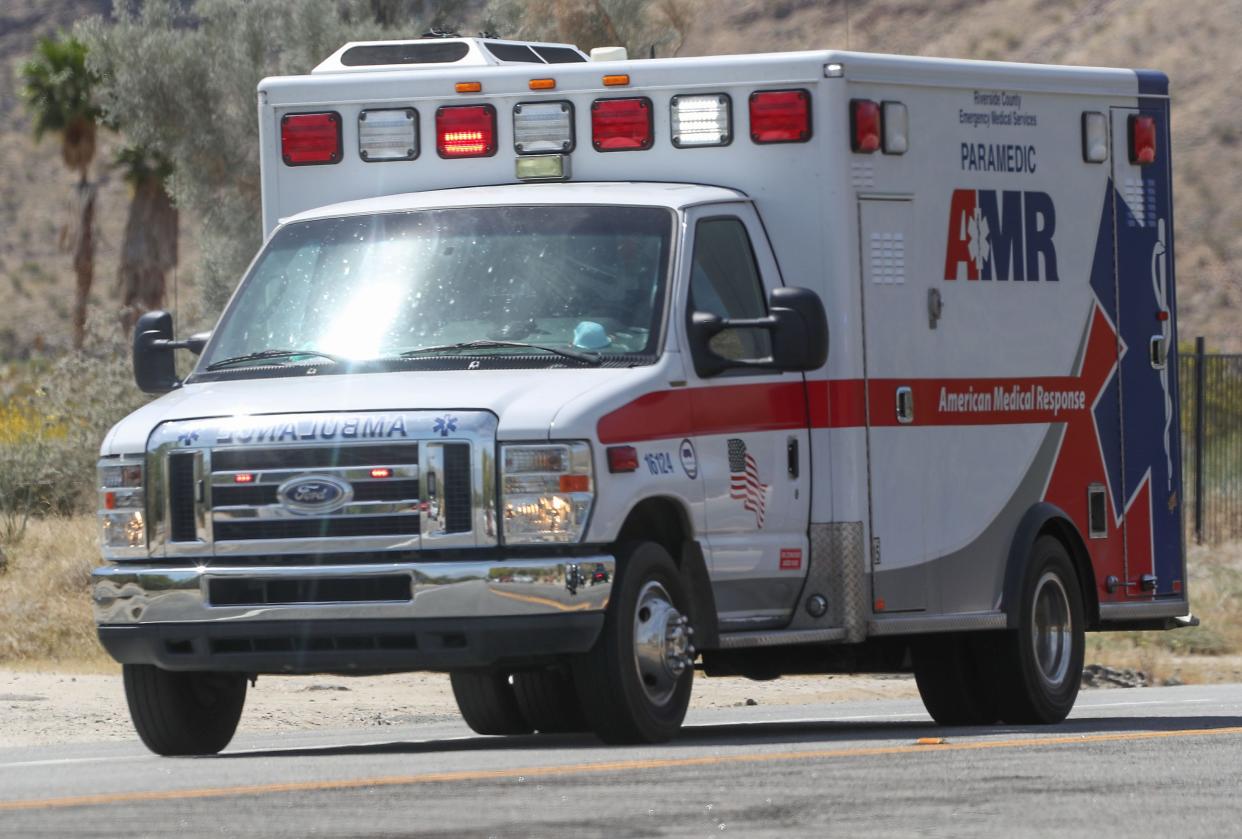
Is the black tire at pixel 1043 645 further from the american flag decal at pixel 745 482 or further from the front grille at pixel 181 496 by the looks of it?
the front grille at pixel 181 496

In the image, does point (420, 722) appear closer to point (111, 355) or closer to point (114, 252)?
point (111, 355)

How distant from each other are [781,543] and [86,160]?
4147 cm

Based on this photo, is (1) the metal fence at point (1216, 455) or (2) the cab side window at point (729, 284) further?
(1) the metal fence at point (1216, 455)

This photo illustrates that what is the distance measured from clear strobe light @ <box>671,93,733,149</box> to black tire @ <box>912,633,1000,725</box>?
290cm

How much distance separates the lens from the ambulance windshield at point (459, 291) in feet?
35.1

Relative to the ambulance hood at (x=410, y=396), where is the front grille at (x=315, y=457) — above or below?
below

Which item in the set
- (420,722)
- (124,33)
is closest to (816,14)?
(124,33)

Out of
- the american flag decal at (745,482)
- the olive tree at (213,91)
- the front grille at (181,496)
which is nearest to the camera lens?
the front grille at (181,496)

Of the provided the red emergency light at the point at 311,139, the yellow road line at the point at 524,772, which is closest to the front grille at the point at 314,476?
the yellow road line at the point at 524,772

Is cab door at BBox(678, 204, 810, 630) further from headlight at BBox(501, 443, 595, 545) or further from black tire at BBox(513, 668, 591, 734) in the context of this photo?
black tire at BBox(513, 668, 591, 734)

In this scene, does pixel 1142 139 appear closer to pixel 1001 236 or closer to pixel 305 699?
pixel 1001 236

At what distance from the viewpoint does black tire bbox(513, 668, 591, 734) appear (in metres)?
12.8

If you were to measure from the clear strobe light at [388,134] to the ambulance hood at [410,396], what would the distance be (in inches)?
76.5

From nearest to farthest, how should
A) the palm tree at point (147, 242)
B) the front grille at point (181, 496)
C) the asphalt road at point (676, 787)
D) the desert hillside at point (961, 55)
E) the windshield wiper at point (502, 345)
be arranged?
the asphalt road at point (676, 787) < the front grille at point (181, 496) < the windshield wiper at point (502, 345) < the palm tree at point (147, 242) < the desert hillside at point (961, 55)
